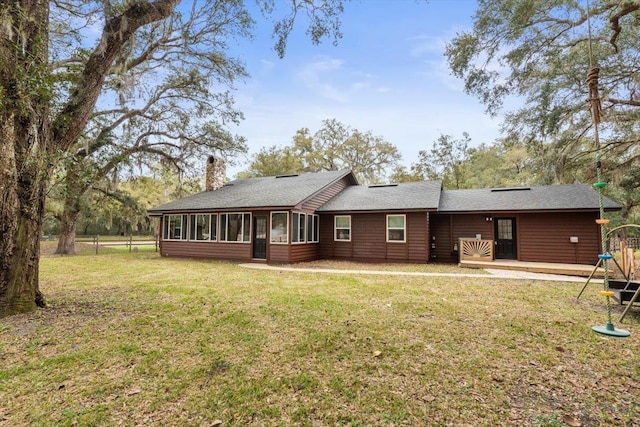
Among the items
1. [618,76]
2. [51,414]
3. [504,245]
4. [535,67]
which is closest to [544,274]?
[504,245]

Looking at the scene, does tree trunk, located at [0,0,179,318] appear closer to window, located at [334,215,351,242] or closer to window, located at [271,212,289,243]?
window, located at [271,212,289,243]

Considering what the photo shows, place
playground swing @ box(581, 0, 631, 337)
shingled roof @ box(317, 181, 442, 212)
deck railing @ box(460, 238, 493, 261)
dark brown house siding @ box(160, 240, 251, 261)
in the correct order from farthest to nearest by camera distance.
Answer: dark brown house siding @ box(160, 240, 251, 261) < shingled roof @ box(317, 181, 442, 212) < deck railing @ box(460, 238, 493, 261) < playground swing @ box(581, 0, 631, 337)

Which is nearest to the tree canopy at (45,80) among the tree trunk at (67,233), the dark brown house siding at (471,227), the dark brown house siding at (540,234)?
the dark brown house siding at (471,227)

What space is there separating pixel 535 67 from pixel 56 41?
41.9 feet

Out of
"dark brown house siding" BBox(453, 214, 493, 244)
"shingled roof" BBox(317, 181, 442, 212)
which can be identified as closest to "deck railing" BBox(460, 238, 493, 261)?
"dark brown house siding" BBox(453, 214, 493, 244)

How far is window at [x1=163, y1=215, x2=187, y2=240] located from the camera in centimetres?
1432

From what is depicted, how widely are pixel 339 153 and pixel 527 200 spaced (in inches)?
808

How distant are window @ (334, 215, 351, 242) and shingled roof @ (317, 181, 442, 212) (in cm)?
56

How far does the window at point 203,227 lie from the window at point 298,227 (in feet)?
12.7

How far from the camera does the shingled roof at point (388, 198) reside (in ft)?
39.0

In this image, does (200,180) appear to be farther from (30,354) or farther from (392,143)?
(392,143)

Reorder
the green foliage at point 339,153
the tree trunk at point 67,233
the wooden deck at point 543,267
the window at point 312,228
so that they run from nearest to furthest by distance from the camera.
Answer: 1. the wooden deck at point 543,267
2. the window at point 312,228
3. the tree trunk at point 67,233
4. the green foliage at point 339,153

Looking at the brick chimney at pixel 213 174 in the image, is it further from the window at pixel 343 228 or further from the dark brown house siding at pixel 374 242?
the window at pixel 343 228

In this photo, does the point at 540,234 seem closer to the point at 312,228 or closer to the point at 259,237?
the point at 312,228
